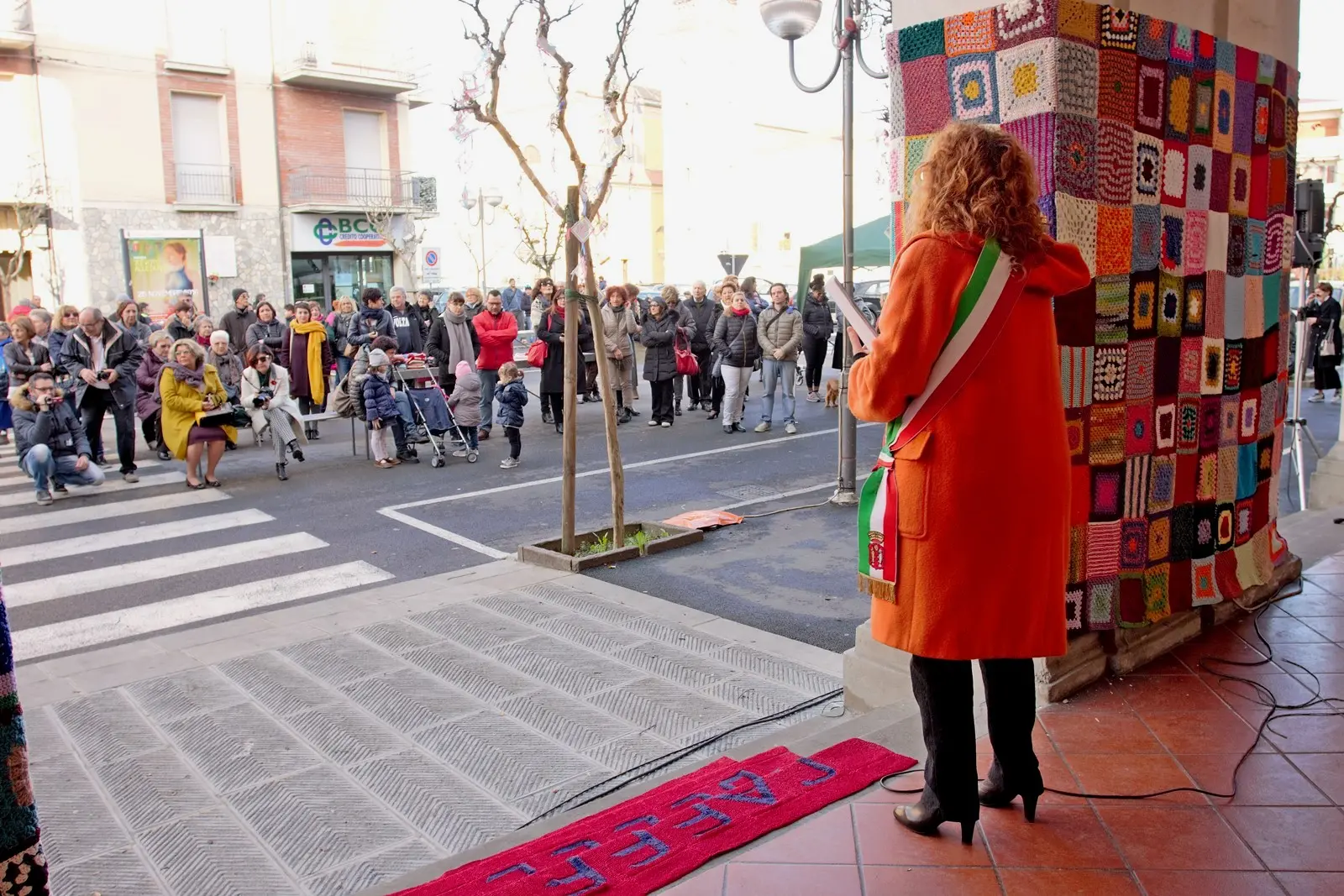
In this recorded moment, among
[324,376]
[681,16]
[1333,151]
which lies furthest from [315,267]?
[1333,151]

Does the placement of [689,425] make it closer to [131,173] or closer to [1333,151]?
[131,173]

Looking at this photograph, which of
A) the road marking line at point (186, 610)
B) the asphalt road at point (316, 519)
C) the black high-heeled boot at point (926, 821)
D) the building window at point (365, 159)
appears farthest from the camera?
the building window at point (365, 159)

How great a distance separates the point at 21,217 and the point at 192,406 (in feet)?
60.6

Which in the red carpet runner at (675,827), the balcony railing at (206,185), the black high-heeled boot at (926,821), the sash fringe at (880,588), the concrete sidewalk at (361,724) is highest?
the balcony railing at (206,185)

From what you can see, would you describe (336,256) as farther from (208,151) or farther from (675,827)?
(675,827)

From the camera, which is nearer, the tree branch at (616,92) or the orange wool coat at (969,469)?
the orange wool coat at (969,469)

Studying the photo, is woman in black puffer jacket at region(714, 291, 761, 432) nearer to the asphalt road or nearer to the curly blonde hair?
the asphalt road

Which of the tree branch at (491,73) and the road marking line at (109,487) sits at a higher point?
the tree branch at (491,73)

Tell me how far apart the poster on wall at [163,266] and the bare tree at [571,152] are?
21412 millimetres

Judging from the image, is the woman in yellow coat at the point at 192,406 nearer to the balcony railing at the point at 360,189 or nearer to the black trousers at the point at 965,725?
the black trousers at the point at 965,725

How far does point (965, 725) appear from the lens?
2867mm

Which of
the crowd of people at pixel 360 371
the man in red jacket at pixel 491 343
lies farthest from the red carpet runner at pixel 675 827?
the man in red jacket at pixel 491 343

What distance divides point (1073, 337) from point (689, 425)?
426 inches

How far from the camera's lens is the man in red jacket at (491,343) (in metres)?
13.4
